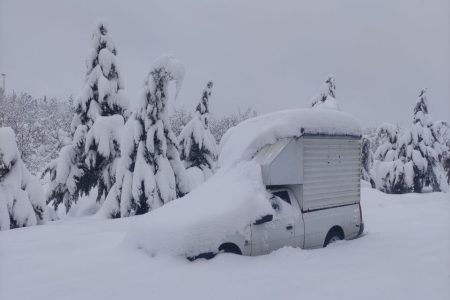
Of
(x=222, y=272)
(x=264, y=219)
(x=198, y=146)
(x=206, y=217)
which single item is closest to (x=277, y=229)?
(x=264, y=219)

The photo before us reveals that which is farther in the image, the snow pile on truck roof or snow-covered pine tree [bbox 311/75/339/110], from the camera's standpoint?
snow-covered pine tree [bbox 311/75/339/110]

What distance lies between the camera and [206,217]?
696 cm

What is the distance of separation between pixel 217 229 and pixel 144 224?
1.40 metres

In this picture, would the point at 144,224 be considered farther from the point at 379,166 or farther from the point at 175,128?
the point at 175,128

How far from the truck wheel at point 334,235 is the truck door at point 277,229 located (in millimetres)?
1475

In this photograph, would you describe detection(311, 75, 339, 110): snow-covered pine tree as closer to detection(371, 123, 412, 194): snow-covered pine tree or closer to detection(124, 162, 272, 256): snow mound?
Answer: detection(371, 123, 412, 194): snow-covered pine tree

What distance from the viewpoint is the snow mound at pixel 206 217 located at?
22.0ft

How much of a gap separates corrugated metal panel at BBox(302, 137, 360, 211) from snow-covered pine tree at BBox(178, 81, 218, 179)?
40.2 feet

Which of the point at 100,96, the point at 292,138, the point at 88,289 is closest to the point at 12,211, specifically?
the point at 100,96

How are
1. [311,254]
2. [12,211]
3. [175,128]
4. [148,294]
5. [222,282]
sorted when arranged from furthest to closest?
[175,128]
[12,211]
[311,254]
[222,282]
[148,294]

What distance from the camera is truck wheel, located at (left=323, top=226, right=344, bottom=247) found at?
9.34 m

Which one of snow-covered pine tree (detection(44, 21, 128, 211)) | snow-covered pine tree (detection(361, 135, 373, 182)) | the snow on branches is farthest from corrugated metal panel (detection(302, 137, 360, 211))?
the snow on branches

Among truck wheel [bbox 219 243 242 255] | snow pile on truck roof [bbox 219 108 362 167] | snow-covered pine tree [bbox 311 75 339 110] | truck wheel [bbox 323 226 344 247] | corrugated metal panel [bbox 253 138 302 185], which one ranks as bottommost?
truck wheel [bbox 323 226 344 247]

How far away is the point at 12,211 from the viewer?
12.4 meters
